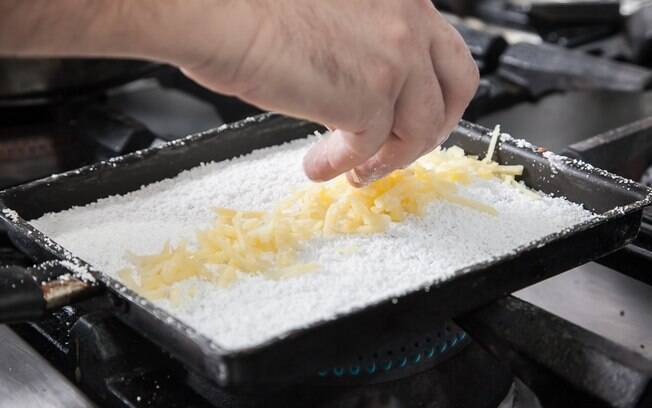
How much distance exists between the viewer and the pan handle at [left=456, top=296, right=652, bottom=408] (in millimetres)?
659

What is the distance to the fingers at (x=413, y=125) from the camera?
0.78 m

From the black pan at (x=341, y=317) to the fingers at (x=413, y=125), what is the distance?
0.13 m

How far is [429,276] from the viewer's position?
79 cm

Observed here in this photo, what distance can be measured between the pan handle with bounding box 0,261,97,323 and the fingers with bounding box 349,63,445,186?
0.29m

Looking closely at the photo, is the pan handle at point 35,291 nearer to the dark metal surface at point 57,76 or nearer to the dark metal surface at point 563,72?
the dark metal surface at point 57,76

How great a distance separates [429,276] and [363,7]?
0.23 metres

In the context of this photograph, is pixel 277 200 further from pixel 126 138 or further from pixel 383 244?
pixel 126 138

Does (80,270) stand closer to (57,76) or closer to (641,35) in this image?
(57,76)

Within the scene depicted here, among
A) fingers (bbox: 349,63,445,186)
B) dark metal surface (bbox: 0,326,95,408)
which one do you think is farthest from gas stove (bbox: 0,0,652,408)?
fingers (bbox: 349,63,445,186)

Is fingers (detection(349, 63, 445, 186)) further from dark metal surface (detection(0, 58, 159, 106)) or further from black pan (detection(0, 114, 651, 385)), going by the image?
dark metal surface (detection(0, 58, 159, 106))

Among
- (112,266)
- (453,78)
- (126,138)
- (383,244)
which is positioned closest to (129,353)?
(112,266)

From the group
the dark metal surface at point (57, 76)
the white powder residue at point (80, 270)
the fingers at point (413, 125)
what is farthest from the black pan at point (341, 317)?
the dark metal surface at point (57, 76)

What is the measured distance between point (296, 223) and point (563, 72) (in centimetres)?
74

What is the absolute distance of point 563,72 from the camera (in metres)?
1.45
